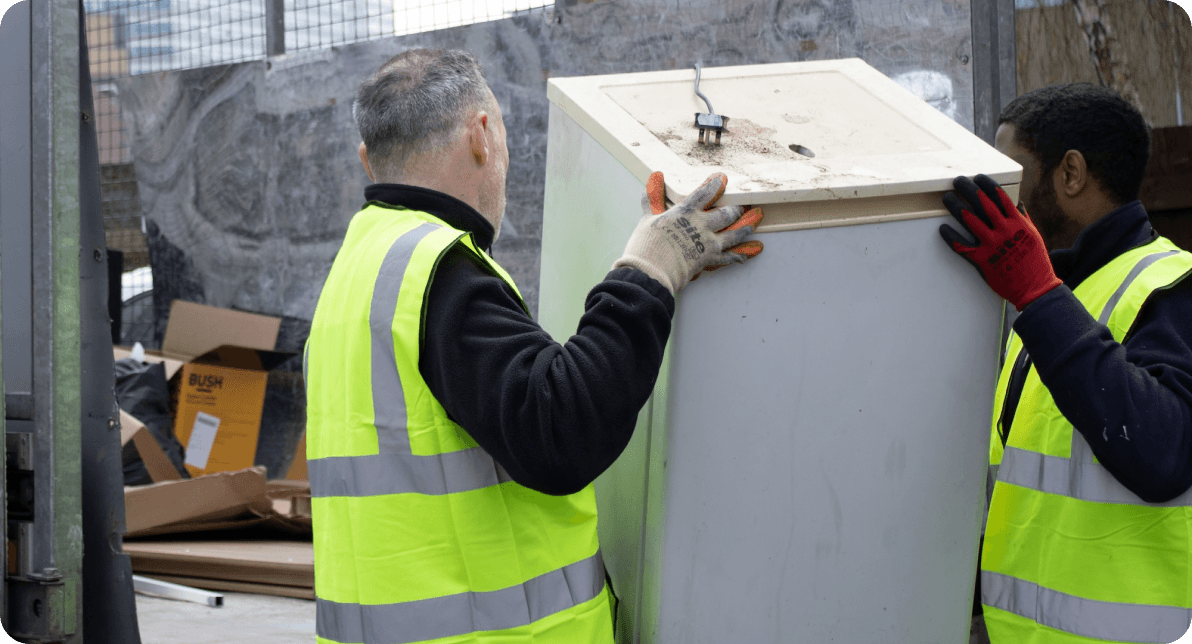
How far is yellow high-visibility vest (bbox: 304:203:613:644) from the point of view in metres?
1.32

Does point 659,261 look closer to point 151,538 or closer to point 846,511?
point 846,511

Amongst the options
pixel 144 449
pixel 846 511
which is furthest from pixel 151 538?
pixel 846 511

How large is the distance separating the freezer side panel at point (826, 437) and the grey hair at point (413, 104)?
0.50 m

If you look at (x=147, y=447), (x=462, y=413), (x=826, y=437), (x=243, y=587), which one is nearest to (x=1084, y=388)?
(x=826, y=437)

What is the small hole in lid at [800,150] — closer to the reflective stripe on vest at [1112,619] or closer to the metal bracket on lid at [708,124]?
the metal bracket on lid at [708,124]

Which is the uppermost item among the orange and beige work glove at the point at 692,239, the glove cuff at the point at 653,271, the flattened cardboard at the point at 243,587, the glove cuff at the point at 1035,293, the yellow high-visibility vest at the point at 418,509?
the orange and beige work glove at the point at 692,239

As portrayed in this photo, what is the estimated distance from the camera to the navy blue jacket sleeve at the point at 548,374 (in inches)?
48.4

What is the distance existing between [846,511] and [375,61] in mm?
4067

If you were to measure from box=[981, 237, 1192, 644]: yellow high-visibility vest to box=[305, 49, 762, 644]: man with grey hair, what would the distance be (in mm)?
704

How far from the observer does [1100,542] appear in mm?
1569

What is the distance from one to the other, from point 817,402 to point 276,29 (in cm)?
465

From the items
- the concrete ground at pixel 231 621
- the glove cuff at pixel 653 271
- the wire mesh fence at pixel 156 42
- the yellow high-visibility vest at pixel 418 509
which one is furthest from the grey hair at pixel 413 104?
the wire mesh fence at pixel 156 42

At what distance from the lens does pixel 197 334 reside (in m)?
5.11

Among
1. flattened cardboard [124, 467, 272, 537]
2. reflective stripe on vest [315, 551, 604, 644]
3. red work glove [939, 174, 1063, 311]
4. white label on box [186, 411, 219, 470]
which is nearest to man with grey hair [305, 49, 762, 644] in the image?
reflective stripe on vest [315, 551, 604, 644]
